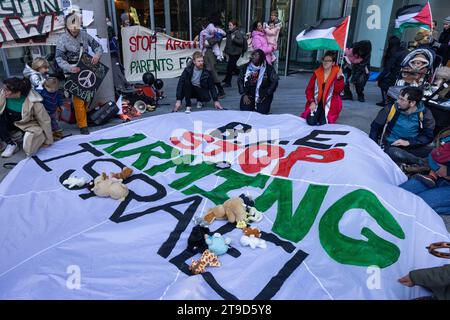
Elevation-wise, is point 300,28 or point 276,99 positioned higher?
point 300,28

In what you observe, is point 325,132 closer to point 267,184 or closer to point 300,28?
point 267,184

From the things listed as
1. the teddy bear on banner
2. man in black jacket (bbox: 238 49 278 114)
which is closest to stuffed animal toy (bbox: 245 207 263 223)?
the teddy bear on banner

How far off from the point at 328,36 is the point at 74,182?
431cm

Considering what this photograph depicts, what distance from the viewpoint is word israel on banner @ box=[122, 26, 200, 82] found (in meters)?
7.77

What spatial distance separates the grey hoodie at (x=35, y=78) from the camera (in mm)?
4562

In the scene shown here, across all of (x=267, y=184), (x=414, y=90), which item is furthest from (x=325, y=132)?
(x=267, y=184)

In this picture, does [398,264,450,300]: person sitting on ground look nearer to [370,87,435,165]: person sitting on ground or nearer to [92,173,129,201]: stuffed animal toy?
[370,87,435,165]: person sitting on ground

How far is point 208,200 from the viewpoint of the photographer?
3143mm

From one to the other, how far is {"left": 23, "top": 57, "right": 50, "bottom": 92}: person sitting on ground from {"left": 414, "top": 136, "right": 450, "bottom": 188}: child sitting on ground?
15.7 ft

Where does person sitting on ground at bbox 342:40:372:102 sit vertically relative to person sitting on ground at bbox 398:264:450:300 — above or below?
above

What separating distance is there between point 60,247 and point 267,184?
1915 millimetres

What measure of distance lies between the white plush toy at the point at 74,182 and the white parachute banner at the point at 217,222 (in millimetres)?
51

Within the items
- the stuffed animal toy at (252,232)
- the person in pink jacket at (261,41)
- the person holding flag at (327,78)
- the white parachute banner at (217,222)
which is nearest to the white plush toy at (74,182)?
the white parachute banner at (217,222)
